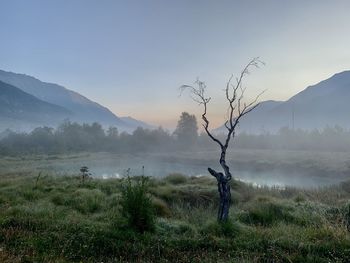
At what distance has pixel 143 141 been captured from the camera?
95.3 m

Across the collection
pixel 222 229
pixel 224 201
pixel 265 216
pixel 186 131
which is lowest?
pixel 265 216

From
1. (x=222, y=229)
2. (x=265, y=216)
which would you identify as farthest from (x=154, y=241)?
(x=265, y=216)

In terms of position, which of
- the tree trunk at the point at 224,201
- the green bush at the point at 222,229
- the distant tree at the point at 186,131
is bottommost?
the green bush at the point at 222,229

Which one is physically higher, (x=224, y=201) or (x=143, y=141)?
(x=143, y=141)

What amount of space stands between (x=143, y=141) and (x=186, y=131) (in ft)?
41.7

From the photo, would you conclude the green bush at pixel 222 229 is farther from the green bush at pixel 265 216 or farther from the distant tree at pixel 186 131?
the distant tree at pixel 186 131

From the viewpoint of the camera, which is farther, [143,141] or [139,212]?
[143,141]

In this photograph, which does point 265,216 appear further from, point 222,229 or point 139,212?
point 139,212

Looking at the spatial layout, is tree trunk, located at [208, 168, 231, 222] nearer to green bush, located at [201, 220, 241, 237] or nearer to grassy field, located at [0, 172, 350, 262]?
green bush, located at [201, 220, 241, 237]

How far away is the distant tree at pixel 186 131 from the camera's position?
96.6 metres

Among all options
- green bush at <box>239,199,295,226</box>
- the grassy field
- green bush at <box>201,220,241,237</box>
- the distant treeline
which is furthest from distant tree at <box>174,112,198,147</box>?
green bush at <box>201,220,241,237</box>

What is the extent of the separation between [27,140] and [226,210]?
94811 mm

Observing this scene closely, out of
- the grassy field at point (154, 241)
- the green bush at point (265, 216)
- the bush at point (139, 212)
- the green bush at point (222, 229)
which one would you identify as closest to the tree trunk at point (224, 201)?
the green bush at point (222, 229)

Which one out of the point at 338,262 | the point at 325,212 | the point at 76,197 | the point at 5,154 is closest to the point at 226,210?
the point at 338,262
